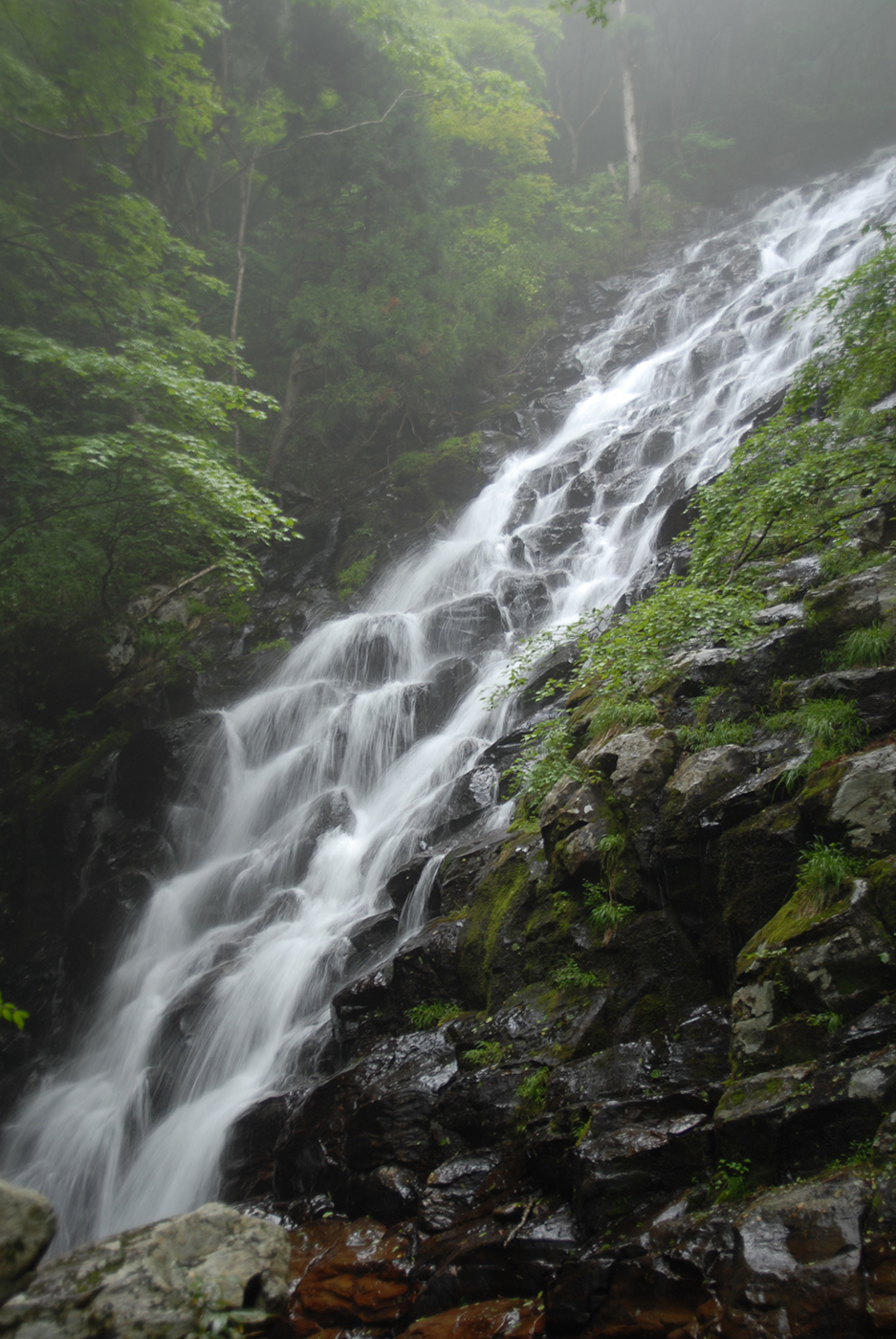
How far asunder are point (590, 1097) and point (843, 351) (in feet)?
24.0

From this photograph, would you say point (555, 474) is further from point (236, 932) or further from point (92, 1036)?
point (92, 1036)

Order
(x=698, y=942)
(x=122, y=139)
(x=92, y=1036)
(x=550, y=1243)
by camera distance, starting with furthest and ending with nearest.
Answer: (x=122, y=139) → (x=92, y=1036) → (x=698, y=942) → (x=550, y=1243)

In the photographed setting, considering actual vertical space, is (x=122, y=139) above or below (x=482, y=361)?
above

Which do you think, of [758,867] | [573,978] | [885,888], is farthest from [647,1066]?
[885,888]

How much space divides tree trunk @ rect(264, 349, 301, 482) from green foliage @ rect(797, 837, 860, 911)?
16817 millimetres

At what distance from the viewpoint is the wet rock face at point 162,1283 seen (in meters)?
3.20

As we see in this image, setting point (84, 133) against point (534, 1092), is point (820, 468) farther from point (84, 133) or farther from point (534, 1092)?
point (84, 133)

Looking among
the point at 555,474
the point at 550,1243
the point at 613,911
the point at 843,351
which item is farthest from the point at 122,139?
the point at 550,1243

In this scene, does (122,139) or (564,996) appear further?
(122,139)

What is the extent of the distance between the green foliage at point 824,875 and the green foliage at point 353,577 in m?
12.7

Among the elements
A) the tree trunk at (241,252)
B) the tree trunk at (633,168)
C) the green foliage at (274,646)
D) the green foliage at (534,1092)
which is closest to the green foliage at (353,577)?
the green foliage at (274,646)

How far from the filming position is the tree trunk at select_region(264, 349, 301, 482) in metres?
18.3

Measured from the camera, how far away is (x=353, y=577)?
1577cm

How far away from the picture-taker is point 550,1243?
353 cm
